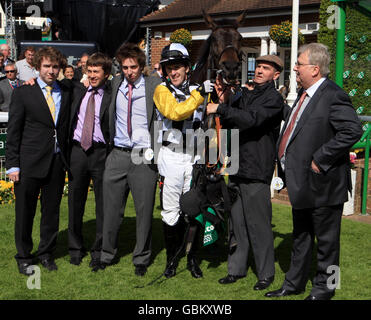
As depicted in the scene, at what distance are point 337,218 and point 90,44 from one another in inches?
473

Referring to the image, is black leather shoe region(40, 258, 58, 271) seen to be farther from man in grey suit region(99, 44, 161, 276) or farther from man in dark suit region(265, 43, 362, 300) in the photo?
man in dark suit region(265, 43, 362, 300)

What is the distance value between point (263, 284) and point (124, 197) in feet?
5.27

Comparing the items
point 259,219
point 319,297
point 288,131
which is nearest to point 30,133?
point 259,219

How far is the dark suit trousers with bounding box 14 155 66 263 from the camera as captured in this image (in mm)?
4852

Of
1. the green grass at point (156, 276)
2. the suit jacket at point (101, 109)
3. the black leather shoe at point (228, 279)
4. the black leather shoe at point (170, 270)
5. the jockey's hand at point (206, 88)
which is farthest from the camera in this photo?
the suit jacket at point (101, 109)

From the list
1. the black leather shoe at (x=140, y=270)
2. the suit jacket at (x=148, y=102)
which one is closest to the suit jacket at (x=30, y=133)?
the suit jacket at (x=148, y=102)

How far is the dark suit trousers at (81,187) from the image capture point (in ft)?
16.3

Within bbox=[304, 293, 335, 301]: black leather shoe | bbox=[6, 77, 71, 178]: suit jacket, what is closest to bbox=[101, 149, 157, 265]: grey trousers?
bbox=[6, 77, 71, 178]: suit jacket

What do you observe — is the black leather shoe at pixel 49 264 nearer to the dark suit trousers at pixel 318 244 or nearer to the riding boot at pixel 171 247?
the riding boot at pixel 171 247

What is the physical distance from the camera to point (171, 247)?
189 inches

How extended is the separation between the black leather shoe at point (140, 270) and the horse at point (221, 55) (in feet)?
6.37

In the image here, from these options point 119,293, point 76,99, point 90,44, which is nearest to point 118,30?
point 90,44
